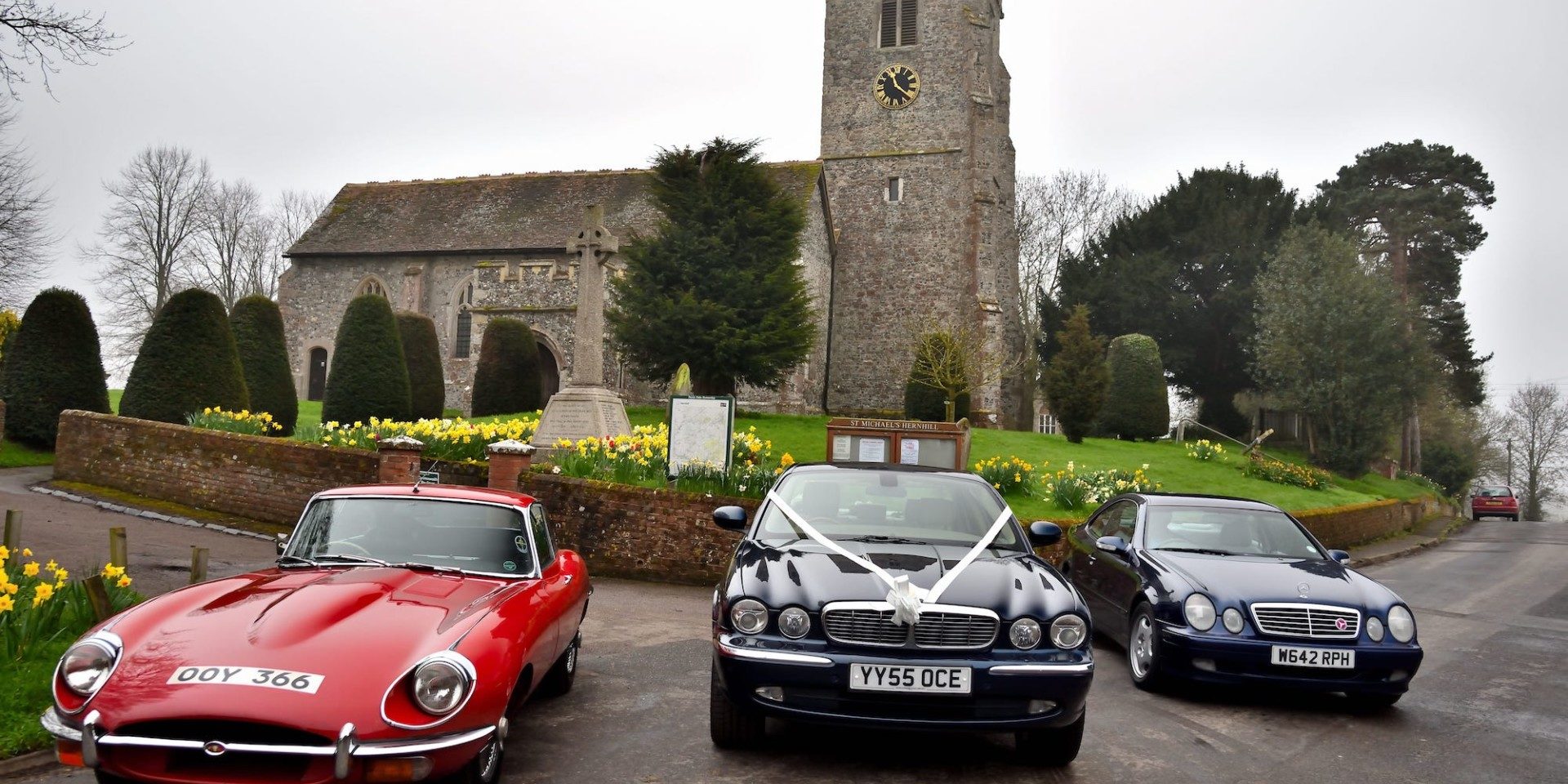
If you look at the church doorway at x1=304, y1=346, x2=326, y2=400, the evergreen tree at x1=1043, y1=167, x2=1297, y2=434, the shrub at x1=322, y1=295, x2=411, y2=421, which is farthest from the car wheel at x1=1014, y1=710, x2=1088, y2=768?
the church doorway at x1=304, y1=346, x2=326, y2=400

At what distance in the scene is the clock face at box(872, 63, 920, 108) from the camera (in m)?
37.7

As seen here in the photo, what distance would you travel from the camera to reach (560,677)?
6.04 metres

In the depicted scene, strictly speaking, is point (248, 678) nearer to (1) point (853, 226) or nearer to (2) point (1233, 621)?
(2) point (1233, 621)

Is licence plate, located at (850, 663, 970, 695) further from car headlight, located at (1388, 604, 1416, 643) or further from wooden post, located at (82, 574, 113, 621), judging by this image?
wooden post, located at (82, 574, 113, 621)

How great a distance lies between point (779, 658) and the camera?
179 inches

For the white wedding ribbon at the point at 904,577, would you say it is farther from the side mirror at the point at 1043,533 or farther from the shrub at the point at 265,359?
the shrub at the point at 265,359

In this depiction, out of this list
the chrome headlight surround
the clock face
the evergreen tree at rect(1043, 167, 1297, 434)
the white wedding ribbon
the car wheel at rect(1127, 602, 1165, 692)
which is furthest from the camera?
the evergreen tree at rect(1043, 167, 1297, 434)

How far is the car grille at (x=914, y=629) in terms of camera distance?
4613 mm

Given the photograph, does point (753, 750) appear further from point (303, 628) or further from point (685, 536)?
point (685, 536)

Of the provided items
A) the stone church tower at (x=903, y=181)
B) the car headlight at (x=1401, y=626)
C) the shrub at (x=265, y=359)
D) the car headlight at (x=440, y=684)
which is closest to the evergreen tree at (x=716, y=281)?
the shrub at (x=265, y=359)

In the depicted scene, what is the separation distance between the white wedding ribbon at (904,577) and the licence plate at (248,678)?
2.43 metres

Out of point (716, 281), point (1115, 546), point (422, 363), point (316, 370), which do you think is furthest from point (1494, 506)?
point (316, 370)

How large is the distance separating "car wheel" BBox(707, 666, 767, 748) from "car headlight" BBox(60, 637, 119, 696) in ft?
8.34

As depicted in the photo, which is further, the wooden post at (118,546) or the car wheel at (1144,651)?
the car wheel at (1144,651)
